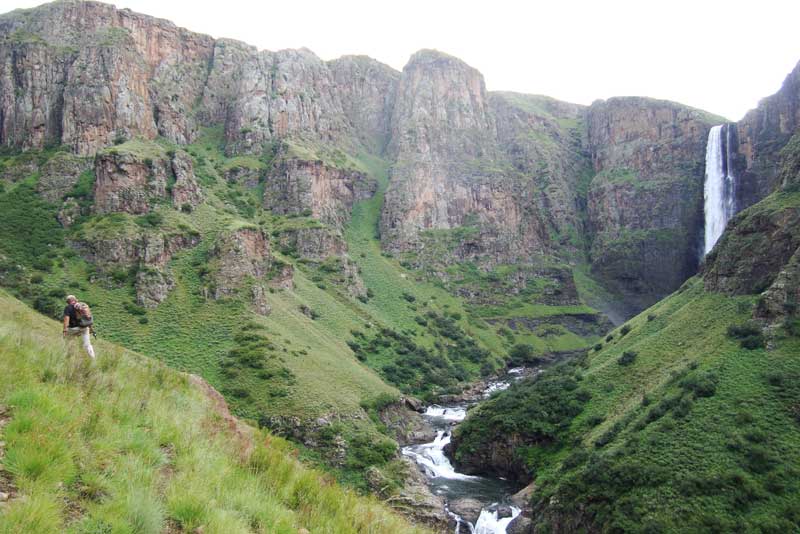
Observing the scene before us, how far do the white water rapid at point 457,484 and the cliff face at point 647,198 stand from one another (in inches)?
3853

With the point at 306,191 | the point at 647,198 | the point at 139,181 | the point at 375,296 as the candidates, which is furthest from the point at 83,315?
the point at 647,198

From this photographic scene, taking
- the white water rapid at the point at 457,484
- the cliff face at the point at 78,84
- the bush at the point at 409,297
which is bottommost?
the white water rapid at the point at 457,484

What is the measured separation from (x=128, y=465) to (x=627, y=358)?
170 ft

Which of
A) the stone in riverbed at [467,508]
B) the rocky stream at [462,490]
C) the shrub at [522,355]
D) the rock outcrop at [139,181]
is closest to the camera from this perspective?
the rocky stream at [462,490]

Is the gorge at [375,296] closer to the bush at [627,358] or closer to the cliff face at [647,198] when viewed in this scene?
the bush at [627,358]

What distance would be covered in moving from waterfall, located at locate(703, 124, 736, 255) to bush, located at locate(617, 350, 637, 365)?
76.4 meters

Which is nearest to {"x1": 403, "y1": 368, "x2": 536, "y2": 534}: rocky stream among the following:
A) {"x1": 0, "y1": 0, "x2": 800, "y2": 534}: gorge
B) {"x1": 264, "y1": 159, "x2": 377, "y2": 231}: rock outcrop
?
{"x1": 0, "y1": 0, "x2": 800, "y2": 534}: gorge

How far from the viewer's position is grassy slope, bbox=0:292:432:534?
658cm

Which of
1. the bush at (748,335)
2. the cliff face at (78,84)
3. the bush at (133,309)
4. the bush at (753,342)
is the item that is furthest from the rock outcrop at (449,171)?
the bush at (753,342)

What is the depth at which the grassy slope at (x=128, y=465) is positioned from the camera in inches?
259

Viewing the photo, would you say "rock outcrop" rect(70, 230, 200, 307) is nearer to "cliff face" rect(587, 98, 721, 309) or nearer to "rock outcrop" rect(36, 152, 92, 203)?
"rock outcrop" rect(36, 152, 92, 203)

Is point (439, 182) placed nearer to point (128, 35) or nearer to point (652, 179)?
point (652, 179)

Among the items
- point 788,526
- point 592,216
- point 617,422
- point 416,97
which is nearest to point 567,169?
point 592,216

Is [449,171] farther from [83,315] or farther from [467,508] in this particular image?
[83,315]
